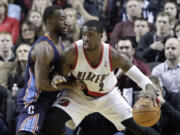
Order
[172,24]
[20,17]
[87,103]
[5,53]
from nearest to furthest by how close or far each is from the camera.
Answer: [87,103] < [5,53] < [172,24] < [20,17]

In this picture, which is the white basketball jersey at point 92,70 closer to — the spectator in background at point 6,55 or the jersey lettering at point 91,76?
the jersey lettering at point 91,76

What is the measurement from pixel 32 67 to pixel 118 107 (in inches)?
44.6

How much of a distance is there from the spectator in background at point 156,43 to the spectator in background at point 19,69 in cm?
202

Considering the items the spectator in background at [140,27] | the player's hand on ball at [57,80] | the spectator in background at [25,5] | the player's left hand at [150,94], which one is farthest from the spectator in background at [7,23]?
the player's left hand at [150,94]

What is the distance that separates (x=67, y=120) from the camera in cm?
447

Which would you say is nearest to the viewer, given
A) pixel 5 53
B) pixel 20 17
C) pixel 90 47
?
pixel 90 47

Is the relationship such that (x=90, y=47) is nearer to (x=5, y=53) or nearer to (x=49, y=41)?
(x=49, y=41)

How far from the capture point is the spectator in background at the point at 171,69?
5.86 metres

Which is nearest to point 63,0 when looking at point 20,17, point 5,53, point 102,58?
point 20,17

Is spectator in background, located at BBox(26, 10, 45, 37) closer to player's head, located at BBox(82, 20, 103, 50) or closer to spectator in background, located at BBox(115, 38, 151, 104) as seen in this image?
spectator in background, located at BBox(115, 38, 151, 104)

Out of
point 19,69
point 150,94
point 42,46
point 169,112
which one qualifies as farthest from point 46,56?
point 19,69

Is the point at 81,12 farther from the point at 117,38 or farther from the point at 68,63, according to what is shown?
the point at 68,63

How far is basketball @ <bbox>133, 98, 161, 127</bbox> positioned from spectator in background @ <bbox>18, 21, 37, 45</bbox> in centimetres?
369

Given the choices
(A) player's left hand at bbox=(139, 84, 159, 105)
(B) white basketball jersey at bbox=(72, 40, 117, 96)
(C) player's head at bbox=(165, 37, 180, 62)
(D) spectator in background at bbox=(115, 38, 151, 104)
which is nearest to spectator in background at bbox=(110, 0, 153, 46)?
(D) spectator in background at bbox=(115, 38, 151, 104)
